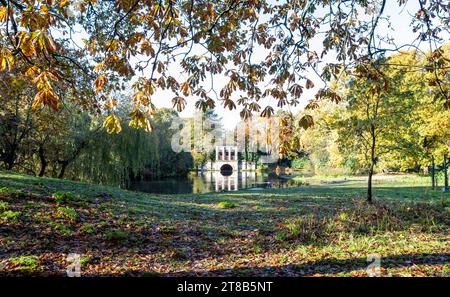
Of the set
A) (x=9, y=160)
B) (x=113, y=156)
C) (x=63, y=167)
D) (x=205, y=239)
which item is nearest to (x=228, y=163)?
(x=113, y=156)

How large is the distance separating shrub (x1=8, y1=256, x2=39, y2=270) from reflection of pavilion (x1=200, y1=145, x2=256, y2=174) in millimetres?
47347

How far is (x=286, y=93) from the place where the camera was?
3.60 m

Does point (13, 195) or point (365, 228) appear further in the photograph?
point (13, 195)

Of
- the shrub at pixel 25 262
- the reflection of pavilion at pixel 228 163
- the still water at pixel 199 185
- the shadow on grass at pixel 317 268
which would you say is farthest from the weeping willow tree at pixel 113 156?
the reflection of pavilion at pixel 228 163

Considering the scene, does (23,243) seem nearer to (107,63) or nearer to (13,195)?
(13,195)

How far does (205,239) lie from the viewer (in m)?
6.34

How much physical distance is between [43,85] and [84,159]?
51.6 ft

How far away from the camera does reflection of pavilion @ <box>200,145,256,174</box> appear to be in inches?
2068

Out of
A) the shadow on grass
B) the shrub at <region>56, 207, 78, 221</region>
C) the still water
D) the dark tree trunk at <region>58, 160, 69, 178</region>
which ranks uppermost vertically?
the dark tree trunk at <region>58, 160, 69, 178</region>

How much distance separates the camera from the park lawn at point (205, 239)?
15.2 ft

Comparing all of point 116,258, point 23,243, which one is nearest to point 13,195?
point 23,243

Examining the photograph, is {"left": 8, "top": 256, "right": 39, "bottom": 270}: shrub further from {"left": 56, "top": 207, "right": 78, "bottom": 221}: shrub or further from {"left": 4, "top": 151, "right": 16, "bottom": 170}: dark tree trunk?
{"left": 4, "top": 151, "right": 16, "bottom": 170}: dark tree trunk

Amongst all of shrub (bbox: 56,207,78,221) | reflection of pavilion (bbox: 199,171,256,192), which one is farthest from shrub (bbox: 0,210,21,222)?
reflection of pavilion (bbox: 199,171,256,192)

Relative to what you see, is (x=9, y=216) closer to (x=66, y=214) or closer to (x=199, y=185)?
(x=66, y=214)
